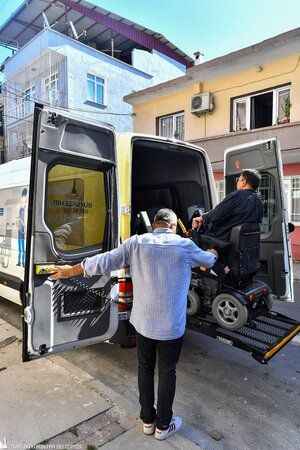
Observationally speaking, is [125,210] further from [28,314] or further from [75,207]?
[28,314]

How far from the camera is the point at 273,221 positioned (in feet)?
14.3

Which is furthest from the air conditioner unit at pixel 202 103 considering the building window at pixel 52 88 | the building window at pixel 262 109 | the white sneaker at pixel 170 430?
the white sneaker at pixel 170 430

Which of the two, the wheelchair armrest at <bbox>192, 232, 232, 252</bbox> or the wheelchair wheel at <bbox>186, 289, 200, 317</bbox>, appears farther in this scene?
the wheelchair wheel at <bbox>186, 289, 200, 317</bbox>

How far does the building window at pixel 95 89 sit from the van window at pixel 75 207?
46.9 ft

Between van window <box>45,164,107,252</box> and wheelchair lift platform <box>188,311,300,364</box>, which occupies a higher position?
van window <box>45,164,107,252</box>

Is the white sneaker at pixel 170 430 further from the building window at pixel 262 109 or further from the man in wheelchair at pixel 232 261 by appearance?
the building window at pixel 262 109

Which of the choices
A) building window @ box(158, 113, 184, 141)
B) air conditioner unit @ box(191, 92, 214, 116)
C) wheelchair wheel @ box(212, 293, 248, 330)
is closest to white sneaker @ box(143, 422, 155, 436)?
wheelchair wheel @ box(212, 293, 248, 330)

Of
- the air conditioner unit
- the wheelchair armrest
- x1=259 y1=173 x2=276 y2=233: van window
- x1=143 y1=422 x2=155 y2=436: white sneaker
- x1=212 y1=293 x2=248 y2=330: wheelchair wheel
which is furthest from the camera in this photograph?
the air conditioner unit

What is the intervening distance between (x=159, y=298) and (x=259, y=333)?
1642 millimetres

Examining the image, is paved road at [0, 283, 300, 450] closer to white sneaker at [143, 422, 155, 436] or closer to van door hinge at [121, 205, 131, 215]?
white sneaker at [143, 422, 155, 436]

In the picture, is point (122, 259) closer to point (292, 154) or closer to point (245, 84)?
point (292, 154)

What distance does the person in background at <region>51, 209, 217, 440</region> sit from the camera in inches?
96.2

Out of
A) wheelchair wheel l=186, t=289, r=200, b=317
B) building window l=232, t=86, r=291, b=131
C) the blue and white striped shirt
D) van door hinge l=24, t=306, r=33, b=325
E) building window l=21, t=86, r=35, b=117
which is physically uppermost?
building window l=21, t=86, r=35, b=117

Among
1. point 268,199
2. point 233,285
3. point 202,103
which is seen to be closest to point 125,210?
point 233,285
